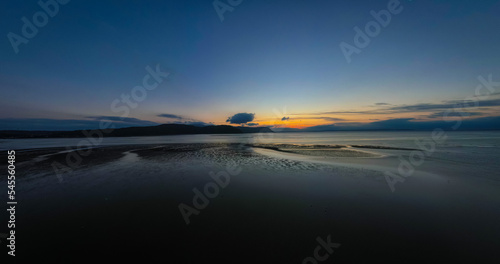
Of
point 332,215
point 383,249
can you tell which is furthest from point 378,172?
point 383,249

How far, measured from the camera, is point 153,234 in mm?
5508

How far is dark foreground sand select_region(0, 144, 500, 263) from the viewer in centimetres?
472

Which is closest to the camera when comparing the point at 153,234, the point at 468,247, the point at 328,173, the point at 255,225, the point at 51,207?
the point at 468,247

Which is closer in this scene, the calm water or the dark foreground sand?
the dark foreground sand

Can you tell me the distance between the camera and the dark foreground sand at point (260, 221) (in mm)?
4719

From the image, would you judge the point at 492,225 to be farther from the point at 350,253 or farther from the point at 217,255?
the point at 217,255

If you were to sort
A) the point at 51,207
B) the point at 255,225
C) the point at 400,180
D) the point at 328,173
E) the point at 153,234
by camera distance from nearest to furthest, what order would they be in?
1. the point at 153,234
2. the point at 255,225
3. the point at 51,207
4. the point at 400,180
5. the point at 328,173

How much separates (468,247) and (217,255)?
6.63 meters

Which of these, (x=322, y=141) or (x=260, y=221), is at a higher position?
(x=260, y=221)

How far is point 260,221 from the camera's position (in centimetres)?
640

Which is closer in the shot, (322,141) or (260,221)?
(260,221)

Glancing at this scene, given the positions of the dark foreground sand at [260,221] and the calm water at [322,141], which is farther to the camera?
the calm water at [322,141]

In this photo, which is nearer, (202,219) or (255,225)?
(255,225)

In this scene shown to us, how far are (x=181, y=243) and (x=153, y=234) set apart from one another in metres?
1.07
